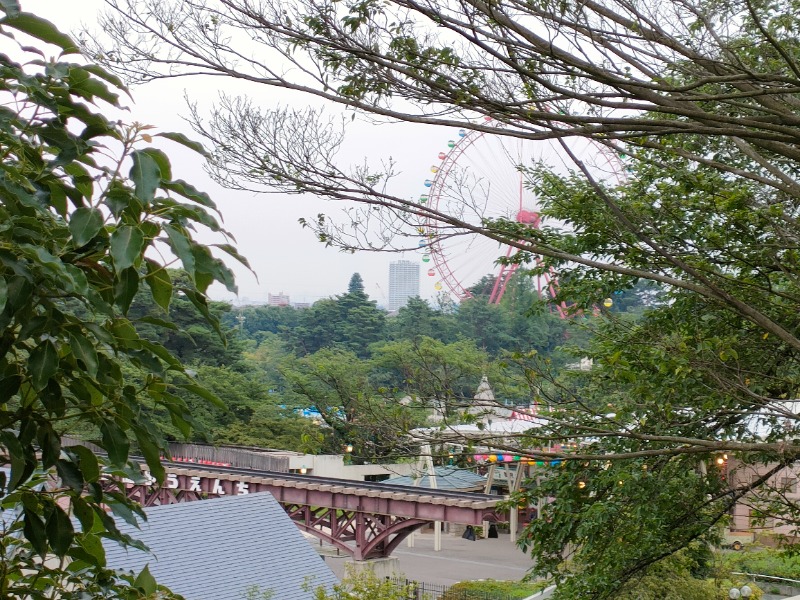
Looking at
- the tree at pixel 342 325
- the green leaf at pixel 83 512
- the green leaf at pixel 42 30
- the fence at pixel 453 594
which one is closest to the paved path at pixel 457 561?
the fence at pixel 453 594

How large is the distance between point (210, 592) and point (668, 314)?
19.6 feet

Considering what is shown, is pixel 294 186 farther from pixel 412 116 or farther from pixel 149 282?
pixel 149 282

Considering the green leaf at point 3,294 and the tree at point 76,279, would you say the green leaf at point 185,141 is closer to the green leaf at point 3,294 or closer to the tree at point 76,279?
the tree at point 76,279

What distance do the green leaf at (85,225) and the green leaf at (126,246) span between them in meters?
0.04

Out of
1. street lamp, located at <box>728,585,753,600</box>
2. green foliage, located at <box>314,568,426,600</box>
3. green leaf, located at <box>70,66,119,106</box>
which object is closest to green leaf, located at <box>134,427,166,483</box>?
green leaf, located at <box>70,66,119,106</box>

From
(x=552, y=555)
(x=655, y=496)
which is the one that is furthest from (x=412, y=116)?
(x=552, y=555)

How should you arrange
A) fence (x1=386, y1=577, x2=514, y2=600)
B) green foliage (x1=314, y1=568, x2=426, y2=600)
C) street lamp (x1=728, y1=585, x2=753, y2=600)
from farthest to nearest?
fence (x1=386, y1=577, x2=514, y2=600)
street lamp (x1=728, y1=585, x2=753, y2=600)
green foliage (x1=314, y1=568, x2=426, y2=600)

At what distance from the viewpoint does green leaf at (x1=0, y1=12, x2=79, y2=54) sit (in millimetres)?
1515

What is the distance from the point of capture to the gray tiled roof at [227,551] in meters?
9.55

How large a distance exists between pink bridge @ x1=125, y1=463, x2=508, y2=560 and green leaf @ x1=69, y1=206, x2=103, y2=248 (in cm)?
1717

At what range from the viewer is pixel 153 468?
66.1 inches

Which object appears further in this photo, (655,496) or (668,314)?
(668,314)

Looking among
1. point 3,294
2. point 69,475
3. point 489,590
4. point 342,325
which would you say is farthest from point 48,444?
point 342,325

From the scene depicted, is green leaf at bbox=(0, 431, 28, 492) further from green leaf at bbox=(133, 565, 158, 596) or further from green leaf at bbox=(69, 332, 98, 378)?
green leaf at bbox=(133, 565, 158, 596)
